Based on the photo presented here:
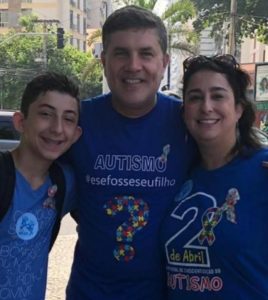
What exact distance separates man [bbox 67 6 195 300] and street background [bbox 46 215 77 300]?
232 cm

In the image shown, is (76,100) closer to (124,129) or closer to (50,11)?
(124,129)

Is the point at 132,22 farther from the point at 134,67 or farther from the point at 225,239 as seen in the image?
the point at 225,239

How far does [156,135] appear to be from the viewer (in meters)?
2.37

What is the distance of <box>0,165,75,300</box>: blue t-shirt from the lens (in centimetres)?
206

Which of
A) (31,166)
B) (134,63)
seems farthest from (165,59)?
(31,166)

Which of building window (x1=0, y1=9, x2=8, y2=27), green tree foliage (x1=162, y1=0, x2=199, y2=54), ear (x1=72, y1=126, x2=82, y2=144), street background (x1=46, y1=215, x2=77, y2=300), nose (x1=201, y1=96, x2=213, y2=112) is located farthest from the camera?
building window (x1=0, y1=9, x2=8, y2=27)

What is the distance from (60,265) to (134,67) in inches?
136

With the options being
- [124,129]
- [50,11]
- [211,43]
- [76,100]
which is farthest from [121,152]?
[50,11]

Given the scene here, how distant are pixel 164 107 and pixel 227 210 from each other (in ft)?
2.13

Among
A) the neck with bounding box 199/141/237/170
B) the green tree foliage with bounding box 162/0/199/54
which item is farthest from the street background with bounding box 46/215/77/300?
the green tree foliage with bounding box 162/0/199/54

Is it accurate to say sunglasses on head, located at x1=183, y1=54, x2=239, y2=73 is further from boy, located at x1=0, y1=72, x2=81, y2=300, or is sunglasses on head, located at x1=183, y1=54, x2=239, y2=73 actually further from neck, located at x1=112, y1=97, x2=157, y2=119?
boy, located at x1=0, y1=72, x2=81, y2=300

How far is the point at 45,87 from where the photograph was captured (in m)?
2.27

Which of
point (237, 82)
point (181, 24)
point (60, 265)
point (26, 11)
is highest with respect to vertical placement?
point (26, 11)

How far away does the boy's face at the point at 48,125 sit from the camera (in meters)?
2.24
